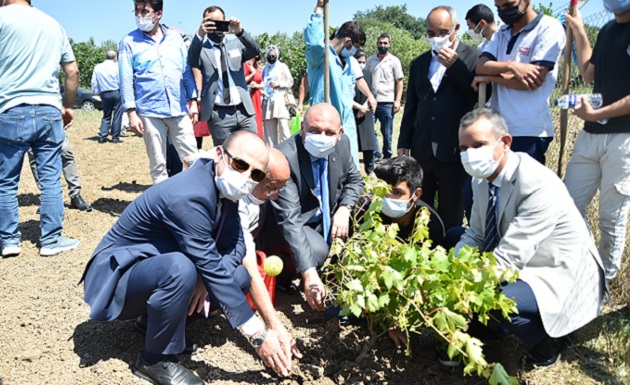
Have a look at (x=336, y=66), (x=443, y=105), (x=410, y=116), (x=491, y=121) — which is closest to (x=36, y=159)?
(x=336, y=66)

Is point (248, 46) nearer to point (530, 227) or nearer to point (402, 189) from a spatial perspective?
point (402, 189)

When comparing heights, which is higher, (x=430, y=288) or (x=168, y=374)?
(x=430, y=288)

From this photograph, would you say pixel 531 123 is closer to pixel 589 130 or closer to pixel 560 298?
pixel 589 130

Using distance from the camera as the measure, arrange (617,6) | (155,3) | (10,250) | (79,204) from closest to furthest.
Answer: (617,6) → (10,250) → (155,3) → (79,204)

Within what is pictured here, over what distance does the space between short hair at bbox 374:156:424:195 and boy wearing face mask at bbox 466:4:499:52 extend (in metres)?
2.18

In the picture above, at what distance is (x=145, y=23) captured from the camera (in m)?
4.68

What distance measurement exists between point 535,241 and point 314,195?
1.49 m

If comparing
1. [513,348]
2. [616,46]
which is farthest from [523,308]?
[616,46]

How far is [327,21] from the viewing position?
4047 millimetres

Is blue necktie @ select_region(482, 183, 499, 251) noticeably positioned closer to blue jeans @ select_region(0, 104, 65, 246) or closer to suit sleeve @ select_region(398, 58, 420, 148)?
suit sleeve @ select_region(398, 58, 420, 148)

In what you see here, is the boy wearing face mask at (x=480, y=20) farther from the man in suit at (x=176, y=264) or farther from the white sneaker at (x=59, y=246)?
the white sneaker at (x=59, y=246)

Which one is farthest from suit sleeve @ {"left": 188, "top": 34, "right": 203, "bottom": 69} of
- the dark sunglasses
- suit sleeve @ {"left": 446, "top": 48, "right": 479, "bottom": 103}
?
the dark sunglasses

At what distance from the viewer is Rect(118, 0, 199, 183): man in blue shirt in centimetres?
476

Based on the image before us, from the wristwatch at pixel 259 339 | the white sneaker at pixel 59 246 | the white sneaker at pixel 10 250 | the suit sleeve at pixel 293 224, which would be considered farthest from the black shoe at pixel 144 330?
the white sneaker at pixel 10 250
